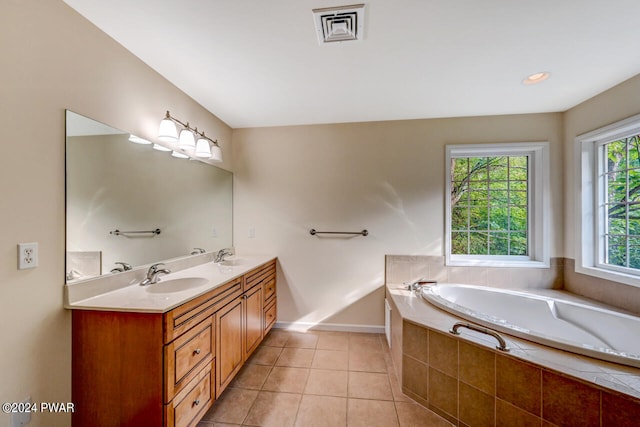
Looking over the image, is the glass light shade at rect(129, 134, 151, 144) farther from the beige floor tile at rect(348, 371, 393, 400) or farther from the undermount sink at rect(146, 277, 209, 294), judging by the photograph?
the beige floor tile at rect(348, 371, 393, 400)

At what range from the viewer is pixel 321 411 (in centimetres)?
162

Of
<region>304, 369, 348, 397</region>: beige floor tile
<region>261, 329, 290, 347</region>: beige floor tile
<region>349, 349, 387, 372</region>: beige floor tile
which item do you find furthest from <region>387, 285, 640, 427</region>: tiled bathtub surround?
<region>261, 329, 290, 347</region>: beige floor tile

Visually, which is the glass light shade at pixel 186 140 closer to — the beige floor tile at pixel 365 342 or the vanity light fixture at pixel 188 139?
the vanity light fixture at pixel 188 139

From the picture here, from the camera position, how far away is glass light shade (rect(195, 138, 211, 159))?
216 centimetres

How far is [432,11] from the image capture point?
1.28 metres

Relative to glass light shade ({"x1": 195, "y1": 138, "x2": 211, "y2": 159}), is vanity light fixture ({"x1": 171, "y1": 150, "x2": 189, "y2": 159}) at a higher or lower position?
lower

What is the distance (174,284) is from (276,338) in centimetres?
130

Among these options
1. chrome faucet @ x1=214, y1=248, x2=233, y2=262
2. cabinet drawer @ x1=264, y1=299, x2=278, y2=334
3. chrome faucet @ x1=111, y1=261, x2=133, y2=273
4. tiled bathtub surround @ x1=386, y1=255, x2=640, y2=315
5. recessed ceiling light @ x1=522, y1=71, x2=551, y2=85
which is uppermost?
recessed ceiling light @ x1=522, y1=71, x2=551, y2=85

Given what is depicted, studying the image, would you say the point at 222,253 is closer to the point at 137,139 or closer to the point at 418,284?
the point at 137,139

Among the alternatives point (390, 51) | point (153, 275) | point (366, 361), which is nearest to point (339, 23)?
point (390, 51)

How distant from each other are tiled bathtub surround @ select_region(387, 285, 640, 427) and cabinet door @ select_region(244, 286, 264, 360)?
3.93 ft

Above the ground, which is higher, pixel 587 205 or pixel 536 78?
pixel 536 78

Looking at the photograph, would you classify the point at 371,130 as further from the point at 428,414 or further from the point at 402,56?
the point at 428,414

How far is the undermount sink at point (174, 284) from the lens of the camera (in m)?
1.61
